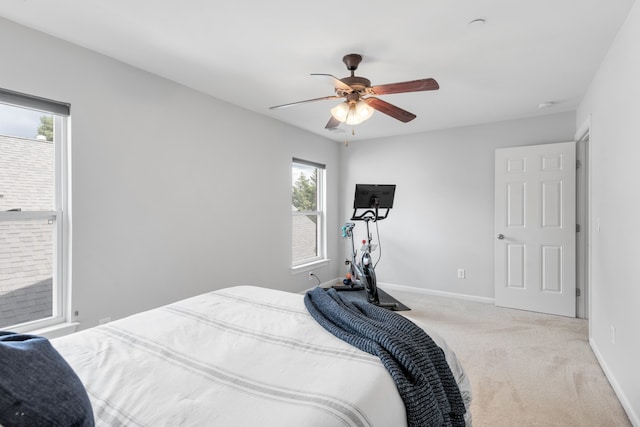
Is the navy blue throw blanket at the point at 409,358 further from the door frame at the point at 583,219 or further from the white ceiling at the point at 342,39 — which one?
the door frame at the point at 583,219

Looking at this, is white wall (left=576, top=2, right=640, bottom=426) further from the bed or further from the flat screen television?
the flat screen television

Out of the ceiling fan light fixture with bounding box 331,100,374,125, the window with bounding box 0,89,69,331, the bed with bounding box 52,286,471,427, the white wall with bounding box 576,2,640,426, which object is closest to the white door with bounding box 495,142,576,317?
the white wall with bounding box 576,2,640,426

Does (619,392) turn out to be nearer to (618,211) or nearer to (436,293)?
(618,211)

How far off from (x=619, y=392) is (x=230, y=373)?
2.54 meters

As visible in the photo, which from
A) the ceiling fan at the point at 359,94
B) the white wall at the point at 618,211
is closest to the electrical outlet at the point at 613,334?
the white wall at the point at 618,211

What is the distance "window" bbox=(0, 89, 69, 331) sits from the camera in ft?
6.65

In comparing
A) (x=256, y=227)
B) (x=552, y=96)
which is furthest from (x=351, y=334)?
(x=552, y=96)

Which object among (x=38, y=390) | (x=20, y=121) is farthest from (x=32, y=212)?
(x=38, y=390)

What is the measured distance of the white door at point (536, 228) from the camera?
144 inches

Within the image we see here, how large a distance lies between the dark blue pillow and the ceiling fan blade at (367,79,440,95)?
6.78 ft

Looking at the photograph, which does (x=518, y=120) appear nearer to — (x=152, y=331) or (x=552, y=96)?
(x=552, y=96)

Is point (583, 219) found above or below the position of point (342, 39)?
below

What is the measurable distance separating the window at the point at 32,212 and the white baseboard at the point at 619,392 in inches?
143

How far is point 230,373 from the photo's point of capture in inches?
44.0
